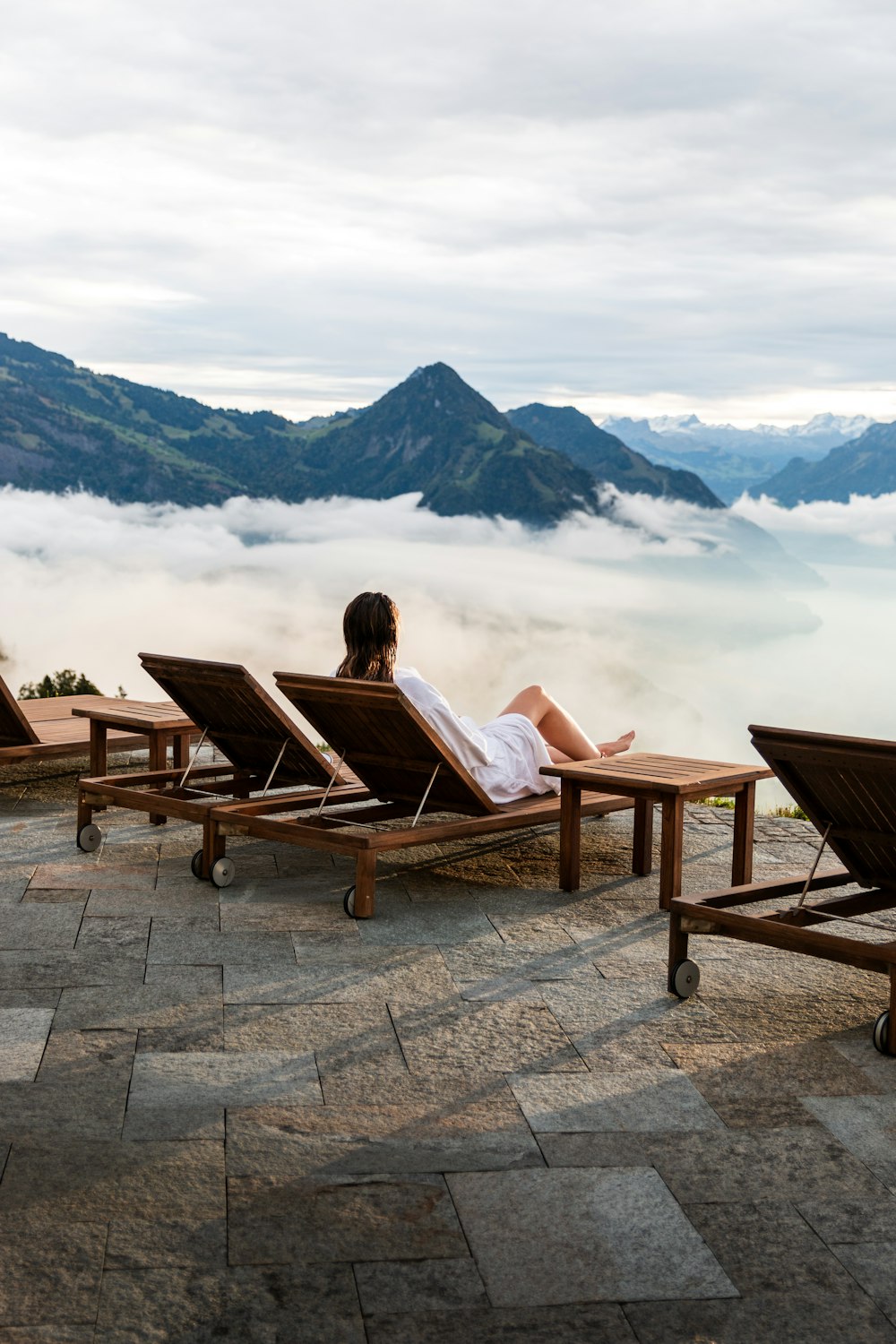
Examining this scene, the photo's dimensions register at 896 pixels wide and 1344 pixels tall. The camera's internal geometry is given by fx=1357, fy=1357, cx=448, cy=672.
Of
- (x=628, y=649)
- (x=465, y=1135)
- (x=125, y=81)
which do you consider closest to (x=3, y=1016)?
(x=465, y=1135)

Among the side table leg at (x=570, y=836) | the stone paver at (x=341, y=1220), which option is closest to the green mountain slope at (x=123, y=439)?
the side table leg at (x=570, y=836)

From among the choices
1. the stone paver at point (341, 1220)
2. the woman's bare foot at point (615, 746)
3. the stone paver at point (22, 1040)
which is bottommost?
the stone paver at point (22, 1040)

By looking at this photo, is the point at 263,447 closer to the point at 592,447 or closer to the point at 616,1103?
the point at 592,447

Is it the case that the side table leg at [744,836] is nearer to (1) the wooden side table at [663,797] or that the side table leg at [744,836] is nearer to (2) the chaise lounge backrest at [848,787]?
(1) the wooden side table at [663,797]

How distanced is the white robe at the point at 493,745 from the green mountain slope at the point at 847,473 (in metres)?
182

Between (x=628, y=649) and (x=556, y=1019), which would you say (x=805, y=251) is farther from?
(x=628, y=649)

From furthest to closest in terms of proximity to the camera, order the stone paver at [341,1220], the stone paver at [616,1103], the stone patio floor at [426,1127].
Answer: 1. the stone paver at [616,1103]
2. the stone paver at [341,1220]
3. the stone patio floor at [426,1127]

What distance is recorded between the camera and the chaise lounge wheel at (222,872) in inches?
215

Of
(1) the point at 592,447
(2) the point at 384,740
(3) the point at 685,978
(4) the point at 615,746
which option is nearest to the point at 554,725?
(4) the point at 615,746

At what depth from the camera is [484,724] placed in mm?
5953

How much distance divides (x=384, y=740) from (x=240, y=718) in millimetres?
764

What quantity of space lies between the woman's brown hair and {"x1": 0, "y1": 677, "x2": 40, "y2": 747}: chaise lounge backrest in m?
2.06

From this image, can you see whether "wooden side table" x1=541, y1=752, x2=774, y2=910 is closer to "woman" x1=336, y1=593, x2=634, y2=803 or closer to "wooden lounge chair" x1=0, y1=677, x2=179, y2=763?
"woman" x1=336, y1=593, x2=634, y2=803

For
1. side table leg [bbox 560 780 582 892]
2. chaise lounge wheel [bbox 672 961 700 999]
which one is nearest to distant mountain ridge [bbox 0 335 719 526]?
side table leg [bbox 560 780 582 892]
